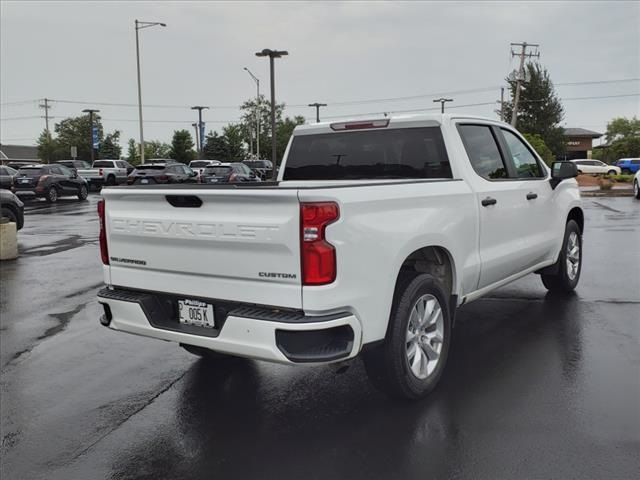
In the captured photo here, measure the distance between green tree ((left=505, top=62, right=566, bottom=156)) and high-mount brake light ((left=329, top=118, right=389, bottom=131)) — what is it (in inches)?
2766

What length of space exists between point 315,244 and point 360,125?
2.27 m

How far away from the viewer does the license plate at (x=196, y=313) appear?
3766 mm

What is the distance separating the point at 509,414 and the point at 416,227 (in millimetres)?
1322

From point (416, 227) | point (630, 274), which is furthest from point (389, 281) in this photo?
point (630, 274)

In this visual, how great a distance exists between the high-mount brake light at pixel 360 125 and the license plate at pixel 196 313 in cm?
230

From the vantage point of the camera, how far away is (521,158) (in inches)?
240

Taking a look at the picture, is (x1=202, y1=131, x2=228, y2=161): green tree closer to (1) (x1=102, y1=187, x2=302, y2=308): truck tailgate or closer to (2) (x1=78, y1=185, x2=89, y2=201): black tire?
(2) (x1=78, y1=185, x2=89, y2=201): black tire

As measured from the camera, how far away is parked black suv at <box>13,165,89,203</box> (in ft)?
85.4

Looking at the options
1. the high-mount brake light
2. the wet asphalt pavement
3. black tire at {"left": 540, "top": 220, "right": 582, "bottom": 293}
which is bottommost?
Answer: the wet asphalt pavement

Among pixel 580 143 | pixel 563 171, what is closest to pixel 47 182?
pixel 563 171

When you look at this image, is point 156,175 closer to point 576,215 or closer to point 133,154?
point 576,215

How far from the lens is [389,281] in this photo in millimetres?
3783

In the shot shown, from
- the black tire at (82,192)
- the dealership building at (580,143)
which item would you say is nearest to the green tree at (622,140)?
the dealership building at (580,143)

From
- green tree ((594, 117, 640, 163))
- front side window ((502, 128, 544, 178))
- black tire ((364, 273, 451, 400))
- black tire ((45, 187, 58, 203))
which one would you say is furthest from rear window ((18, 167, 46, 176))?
green tree ((594, 117, 640, 163))
